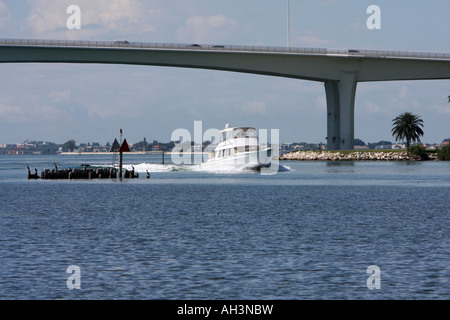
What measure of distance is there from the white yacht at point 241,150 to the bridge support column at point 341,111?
105 feet

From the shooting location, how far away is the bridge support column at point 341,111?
113938 mm

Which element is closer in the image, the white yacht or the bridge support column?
the white yacht

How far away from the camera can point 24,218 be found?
3703 centimetres

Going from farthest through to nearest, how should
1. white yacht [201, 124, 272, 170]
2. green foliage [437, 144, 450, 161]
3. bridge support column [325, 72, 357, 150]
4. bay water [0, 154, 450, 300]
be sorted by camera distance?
green foliage [437, 144, 450, 161]
bridge support column [325, 72, 357, 150]
white yacht [201, 124, 272, 170]
bay water [0, 154, 450, 300]

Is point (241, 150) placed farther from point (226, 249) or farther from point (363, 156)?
point (363, 156)

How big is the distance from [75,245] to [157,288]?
345 inches

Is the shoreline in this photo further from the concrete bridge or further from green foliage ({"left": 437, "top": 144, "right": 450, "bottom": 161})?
the concrete bridge

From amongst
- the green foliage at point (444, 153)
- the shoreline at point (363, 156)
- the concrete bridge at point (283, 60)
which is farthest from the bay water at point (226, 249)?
the green foliage at point (444, 153)

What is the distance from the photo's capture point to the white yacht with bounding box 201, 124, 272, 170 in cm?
8219

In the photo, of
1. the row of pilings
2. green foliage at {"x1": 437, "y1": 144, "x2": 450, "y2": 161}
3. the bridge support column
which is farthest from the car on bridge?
green foliage at {"x1": 437, "y1": 144, "x2": 450, "y2": 161}
